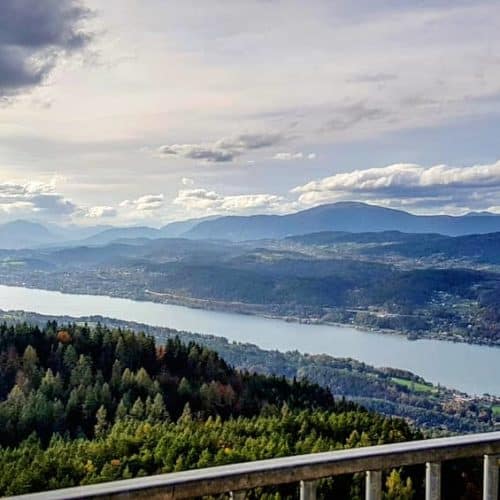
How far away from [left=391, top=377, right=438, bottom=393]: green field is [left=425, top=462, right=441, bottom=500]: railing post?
40.3m

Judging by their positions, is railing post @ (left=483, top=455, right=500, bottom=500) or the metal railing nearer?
the metal railing

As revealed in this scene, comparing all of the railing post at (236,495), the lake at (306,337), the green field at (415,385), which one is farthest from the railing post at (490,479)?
the lake at (306,337)

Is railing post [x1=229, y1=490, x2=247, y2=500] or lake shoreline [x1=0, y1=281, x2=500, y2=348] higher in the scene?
railing post [x1=229, y1=490, x2=247, y2=500]

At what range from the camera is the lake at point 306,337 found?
1980 inches

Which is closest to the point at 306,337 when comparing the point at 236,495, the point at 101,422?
the point at 101,422

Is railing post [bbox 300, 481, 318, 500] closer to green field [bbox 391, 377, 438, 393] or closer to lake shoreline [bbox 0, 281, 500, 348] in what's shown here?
green field [bbox 391, 377, 438, 393]

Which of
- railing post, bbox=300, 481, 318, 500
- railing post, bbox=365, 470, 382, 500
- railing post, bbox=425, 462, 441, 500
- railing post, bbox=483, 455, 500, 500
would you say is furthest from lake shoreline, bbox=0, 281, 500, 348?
railing post, bbox=300, 481, 318, 500

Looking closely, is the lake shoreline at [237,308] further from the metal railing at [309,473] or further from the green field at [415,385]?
the metal railing at [309,473]

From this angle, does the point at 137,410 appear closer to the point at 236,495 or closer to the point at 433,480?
the point at 433,480

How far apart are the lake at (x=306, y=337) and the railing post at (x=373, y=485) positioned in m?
44.1

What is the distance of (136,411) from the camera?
16141 mm

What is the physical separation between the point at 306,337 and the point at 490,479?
211 ft

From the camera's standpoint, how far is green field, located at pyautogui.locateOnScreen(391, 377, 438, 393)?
1618 inches

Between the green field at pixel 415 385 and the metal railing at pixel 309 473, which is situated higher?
the metal railing at pixel 309 473
